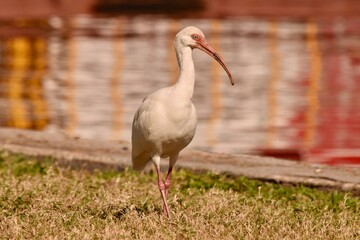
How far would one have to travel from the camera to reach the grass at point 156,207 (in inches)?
297

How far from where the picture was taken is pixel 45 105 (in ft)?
52.7

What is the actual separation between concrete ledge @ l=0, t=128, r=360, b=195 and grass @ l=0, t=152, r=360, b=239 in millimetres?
158

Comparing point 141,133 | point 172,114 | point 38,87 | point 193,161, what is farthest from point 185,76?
point 38,87

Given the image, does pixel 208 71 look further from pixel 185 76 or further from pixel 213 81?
pixel 185 76

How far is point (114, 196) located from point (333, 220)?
1700 mm

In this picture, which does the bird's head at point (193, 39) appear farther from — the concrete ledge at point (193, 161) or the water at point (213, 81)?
the water at point (213, 81)

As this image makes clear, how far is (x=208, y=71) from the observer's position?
20.6m


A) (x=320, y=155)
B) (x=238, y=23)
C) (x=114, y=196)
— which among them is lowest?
(x=238, y=23)

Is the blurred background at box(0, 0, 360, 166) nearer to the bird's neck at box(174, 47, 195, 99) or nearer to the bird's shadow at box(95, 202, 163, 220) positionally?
the bird's shadow at box(95, 202, 163, 220)

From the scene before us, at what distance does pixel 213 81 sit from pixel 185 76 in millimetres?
10844

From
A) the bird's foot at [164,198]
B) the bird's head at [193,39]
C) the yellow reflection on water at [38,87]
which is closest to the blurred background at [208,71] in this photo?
the yellow reflection on water at [38,87]

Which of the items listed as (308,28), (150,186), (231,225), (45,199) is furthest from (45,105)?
(308,28)

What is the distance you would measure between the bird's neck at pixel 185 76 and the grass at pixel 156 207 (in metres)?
0.82

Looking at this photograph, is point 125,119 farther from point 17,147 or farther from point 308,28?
point 308,28
